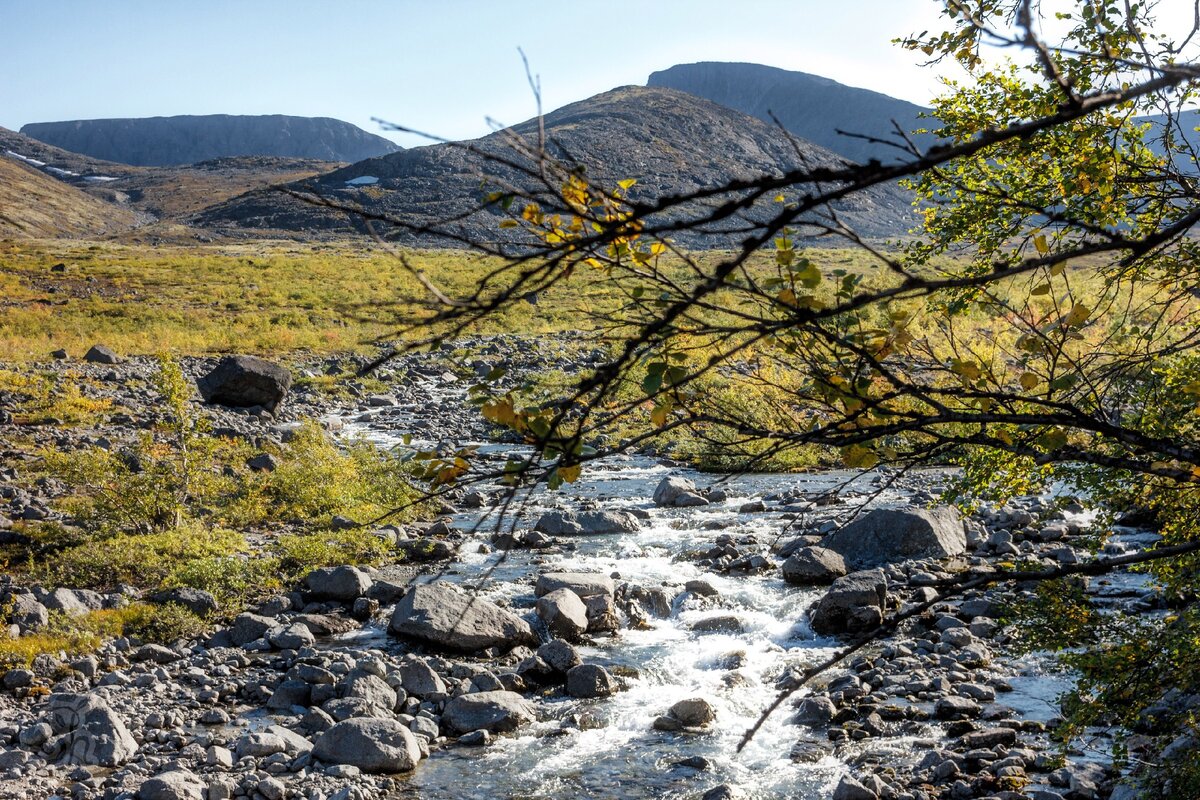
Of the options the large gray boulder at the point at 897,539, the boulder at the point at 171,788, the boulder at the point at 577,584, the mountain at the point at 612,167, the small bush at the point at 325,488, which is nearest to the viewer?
the boulder at the point at 171,788

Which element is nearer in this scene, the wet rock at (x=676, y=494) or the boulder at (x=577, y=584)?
the boulder at (x=577, y=584)

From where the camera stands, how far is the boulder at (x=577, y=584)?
32.6 feet

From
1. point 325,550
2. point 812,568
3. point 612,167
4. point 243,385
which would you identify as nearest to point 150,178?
point 612,167

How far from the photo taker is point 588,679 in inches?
316

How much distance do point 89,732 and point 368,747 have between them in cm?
197

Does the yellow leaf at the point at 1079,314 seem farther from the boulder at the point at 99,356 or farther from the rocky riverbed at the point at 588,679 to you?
the boulder at the point at 99,356

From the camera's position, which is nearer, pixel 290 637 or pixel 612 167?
pixel 290 637

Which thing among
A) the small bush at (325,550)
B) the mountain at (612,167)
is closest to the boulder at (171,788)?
the small bush at (325,550)

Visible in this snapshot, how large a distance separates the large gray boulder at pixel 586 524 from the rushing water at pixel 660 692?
20 centimetres

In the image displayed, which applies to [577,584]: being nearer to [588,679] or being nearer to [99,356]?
[588,679]

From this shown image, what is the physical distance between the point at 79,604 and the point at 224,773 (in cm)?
368

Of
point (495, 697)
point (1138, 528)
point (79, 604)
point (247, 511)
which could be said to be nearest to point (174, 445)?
point (247, 511)

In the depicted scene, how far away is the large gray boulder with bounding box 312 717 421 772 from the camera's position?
21.6 feet

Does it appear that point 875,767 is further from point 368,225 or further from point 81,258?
point 81,258
